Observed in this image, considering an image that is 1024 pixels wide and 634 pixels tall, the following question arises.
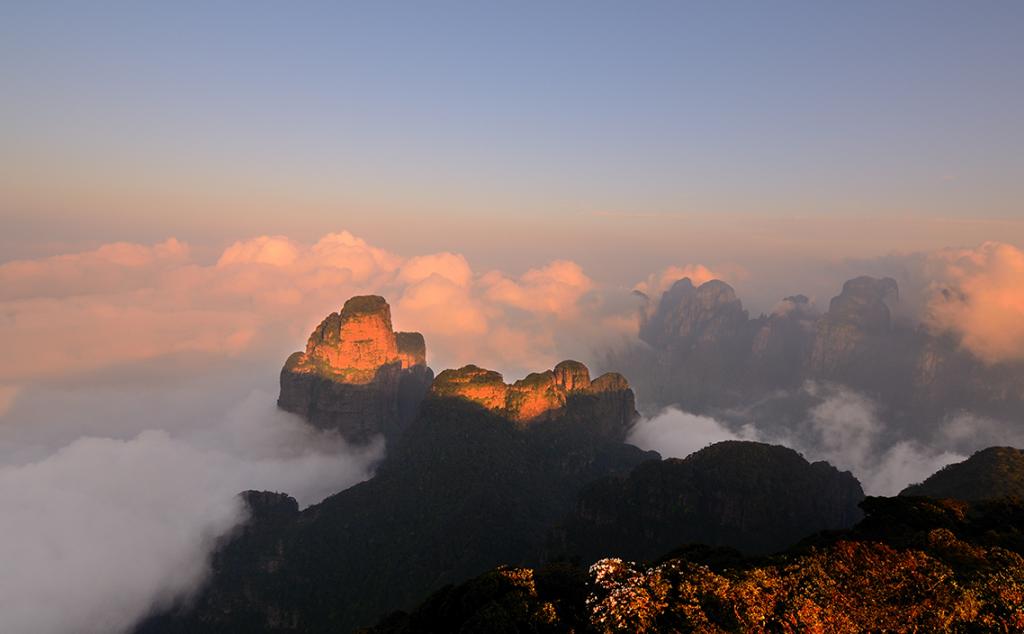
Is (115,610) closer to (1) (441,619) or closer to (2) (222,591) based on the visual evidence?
(2) (222,591)

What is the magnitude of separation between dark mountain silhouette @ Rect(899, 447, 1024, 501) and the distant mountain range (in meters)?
0.77

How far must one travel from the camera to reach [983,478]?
94.5m

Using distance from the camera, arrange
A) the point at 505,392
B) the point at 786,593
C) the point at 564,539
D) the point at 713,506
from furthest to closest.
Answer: the point at 505,392 < the point at 713,506 < the point at 564,539 < the point at 786,593

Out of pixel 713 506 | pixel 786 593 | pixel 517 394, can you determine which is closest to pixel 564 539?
pixel 713 506

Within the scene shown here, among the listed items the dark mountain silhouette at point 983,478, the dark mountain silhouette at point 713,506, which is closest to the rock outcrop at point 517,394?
the dark mountain silhouette at point 713,506

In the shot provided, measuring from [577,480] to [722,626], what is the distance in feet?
471

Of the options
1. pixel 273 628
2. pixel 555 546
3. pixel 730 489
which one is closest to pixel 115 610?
pixel 273 628

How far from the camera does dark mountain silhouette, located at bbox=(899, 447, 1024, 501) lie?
9069 cm

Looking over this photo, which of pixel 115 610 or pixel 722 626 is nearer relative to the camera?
pixel 722 626

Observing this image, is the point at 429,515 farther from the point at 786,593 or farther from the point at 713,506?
the point at 786,593

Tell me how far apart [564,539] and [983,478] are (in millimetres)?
75611

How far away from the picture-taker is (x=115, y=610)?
13525 centimetres

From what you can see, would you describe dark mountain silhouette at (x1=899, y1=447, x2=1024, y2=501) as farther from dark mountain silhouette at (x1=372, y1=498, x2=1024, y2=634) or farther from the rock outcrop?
the rock outcrop

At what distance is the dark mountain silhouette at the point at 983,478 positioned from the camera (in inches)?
3570
